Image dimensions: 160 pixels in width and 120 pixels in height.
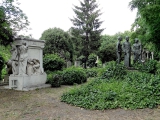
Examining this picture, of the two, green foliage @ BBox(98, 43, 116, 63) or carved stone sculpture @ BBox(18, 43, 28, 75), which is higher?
green foliage @ BBox(98, 43, 116, 63)

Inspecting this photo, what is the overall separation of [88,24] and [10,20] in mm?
20915

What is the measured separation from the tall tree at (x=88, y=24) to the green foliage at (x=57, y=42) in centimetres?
293

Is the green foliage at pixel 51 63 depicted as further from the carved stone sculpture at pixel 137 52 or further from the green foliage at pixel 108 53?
the green foliage at pixel 108 53

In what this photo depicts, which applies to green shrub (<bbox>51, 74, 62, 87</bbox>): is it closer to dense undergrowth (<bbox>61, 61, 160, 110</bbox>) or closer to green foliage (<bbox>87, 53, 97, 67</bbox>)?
dense undergrowth (<bbox>61, 61, 160, 110</bbox>)

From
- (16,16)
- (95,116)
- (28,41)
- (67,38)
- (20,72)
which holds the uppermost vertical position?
(67,38)

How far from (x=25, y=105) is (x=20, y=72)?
3.38 meters

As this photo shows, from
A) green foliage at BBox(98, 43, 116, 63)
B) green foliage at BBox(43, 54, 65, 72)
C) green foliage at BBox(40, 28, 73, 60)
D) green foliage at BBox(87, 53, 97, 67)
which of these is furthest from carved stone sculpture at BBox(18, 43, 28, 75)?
green foliage at BBox(98, 43, 116, 63)

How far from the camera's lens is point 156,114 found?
458 cm

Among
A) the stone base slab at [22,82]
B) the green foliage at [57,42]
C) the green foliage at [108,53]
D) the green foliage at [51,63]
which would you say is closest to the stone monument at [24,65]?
the stone base slab at [22,82]

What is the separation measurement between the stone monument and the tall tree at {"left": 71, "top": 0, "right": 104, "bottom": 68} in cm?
1829

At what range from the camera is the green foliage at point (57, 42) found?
80.6 ft

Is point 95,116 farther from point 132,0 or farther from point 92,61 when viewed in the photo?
point 92,61

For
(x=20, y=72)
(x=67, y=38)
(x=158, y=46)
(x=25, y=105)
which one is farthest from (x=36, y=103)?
(x=67, y=38)

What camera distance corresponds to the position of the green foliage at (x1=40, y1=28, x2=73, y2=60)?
968 inches
